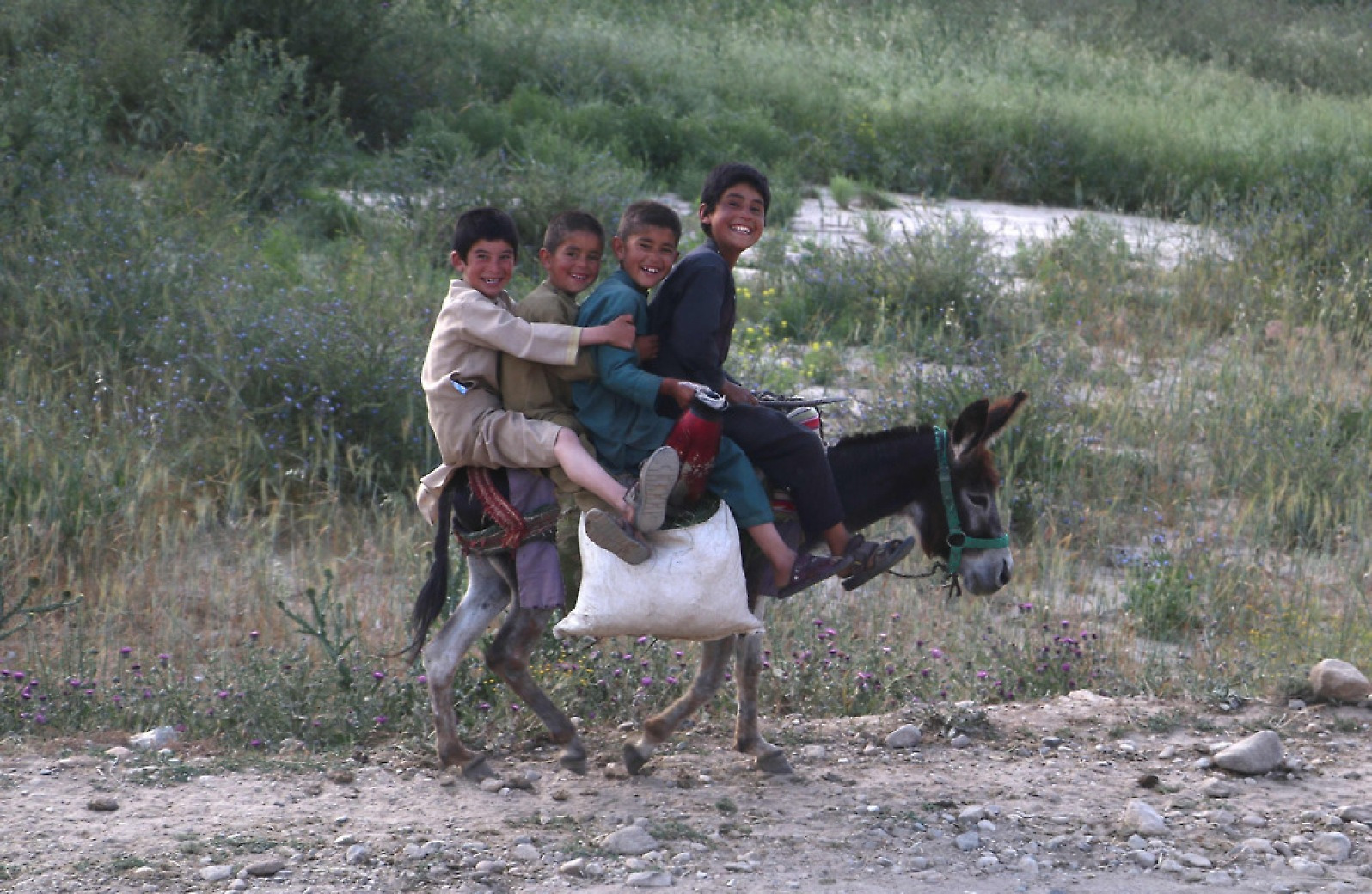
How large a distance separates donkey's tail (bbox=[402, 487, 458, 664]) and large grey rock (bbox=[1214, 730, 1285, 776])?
291cm

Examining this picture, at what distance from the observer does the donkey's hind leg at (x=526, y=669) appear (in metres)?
5.10

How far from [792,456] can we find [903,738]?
4.80 ft

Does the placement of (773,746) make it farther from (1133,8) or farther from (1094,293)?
(1133,8)

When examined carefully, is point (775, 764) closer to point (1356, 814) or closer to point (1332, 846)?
point (1332, 846)

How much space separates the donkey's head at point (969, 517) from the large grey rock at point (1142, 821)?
34.1 inches

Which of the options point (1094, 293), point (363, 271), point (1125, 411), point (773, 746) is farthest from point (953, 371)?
point (773, 746)

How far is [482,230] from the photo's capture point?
4.82m

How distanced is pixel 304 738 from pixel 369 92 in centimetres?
1027

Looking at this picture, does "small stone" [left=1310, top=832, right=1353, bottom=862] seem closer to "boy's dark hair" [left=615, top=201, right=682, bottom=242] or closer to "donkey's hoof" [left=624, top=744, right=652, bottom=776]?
"donkey's hoof" [left=624, top=744, right=652, bottom=776]

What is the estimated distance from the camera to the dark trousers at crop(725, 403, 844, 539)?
4.84 m

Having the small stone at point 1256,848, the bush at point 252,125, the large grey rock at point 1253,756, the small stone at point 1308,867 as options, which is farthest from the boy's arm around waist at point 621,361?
the bush at point 252,125

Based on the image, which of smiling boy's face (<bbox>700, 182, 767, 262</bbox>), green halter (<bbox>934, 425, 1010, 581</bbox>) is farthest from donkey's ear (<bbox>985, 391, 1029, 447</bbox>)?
smiling boy's face (<bbox>700, 182, 767, 262</bbox>)

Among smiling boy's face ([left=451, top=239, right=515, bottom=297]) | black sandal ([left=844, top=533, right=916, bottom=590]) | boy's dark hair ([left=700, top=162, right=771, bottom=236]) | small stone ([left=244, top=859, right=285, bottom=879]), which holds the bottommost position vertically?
small stone ([left=244, top=859, right=285, bottom=879])

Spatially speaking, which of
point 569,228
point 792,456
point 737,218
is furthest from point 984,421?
point 569,228
